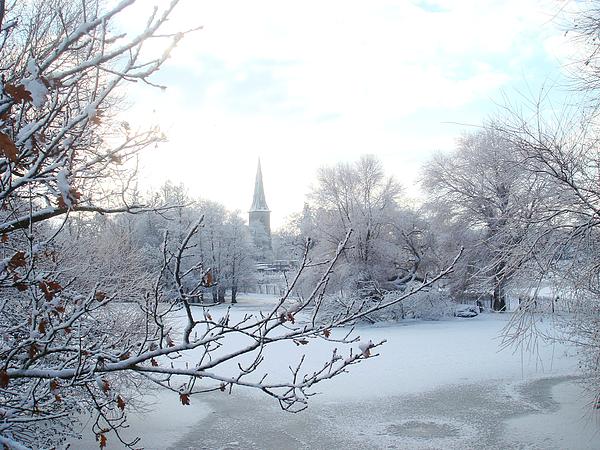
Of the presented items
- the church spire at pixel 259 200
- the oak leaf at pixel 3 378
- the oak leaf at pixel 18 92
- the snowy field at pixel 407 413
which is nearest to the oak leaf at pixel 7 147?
the oak leaf at pixel 18 92

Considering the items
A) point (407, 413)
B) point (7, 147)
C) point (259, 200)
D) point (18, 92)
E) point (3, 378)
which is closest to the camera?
point (7, 147)

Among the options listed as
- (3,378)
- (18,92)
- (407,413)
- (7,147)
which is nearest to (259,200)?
(407,413)

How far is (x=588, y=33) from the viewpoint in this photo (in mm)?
6441

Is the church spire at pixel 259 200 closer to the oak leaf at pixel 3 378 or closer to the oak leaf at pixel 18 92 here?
the oak leaf at pixel 3 378

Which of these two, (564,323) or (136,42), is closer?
(136,42)

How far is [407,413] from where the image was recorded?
36.5 feet

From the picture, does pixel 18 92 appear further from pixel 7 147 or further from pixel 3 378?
pixel 3 378

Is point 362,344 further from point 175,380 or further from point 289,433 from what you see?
point 175,380

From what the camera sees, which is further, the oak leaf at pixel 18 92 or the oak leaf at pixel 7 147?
the oak leaf at pixel 18 92

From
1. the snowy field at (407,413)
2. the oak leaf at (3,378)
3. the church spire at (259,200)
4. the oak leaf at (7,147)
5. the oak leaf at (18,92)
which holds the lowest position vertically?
the snowy field at (407,413)

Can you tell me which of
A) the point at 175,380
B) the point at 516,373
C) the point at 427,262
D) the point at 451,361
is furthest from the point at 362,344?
the point at 427,262

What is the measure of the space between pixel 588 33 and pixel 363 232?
21.2 m

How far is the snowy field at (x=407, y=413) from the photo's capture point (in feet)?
31.1

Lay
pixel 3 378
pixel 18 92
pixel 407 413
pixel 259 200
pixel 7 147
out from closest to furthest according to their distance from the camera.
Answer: pixel 7 147 → pixel 18 92 → pixel 3 378 → pixel 407 413 → pixel 259 200
